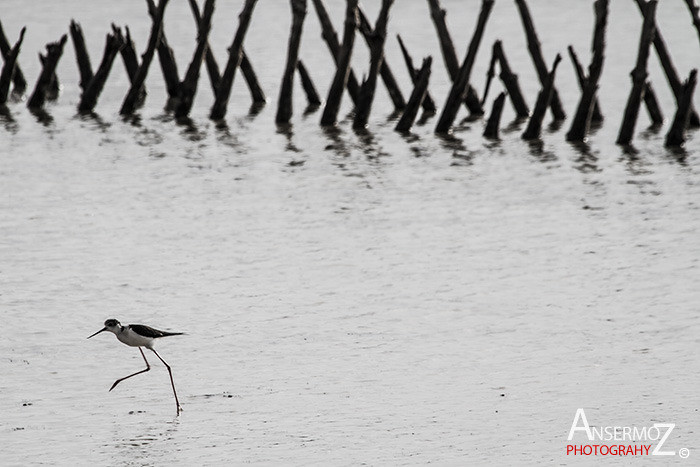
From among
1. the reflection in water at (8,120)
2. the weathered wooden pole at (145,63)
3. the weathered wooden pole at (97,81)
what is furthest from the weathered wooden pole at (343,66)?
the reflection in water at (8,120)

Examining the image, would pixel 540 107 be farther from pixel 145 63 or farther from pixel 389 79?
pixel 145 63

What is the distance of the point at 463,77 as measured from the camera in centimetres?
2259

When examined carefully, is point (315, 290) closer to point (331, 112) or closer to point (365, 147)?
point (365, 147)

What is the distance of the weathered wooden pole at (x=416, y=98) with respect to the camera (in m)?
22.8

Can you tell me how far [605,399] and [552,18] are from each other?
4059 cm

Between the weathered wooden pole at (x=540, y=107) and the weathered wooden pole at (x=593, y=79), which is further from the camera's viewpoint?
the weathered wooden pole at (x=540, y=107)

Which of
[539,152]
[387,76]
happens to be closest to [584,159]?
Result: [539,152]

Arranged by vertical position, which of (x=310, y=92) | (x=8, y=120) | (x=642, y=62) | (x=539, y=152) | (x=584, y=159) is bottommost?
(x=8, y=120)

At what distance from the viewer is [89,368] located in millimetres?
11344

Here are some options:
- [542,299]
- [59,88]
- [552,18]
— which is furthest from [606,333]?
[552,18]

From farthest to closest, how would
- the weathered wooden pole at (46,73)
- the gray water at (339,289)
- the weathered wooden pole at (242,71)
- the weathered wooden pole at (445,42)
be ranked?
the weathered wooden pole at (242,71) < the weathered wooden pole at (46,73) < the weathered wooden pole at (445,42) < the gray water at (339,289)

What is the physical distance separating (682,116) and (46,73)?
1241 cm

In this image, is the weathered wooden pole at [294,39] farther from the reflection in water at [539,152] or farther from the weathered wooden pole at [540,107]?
the reflection in water at [539,152]

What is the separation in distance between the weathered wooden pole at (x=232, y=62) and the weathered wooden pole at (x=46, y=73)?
130 inches
